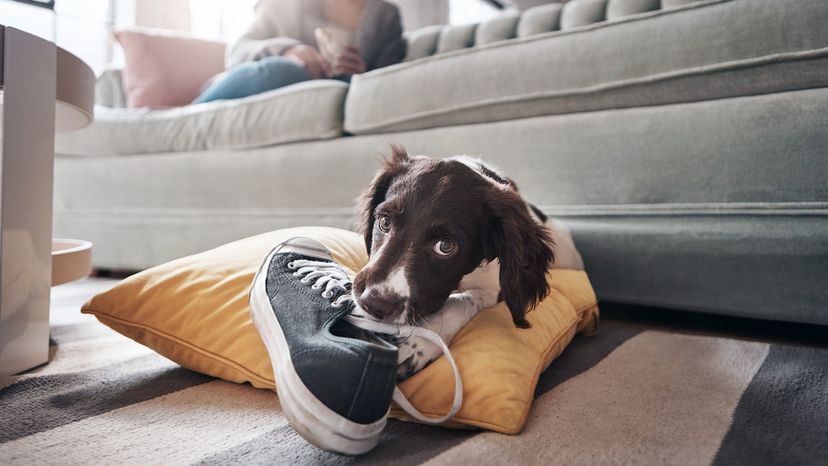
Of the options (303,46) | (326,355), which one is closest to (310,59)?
(303,46)

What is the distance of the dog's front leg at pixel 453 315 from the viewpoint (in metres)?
1.04

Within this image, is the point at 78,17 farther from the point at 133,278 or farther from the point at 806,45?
the point at 806,45

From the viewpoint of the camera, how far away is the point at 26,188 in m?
1.20

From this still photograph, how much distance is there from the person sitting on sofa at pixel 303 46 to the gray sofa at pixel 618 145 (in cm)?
31

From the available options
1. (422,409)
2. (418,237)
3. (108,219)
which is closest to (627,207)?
(418,237)

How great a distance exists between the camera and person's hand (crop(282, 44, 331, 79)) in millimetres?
3291

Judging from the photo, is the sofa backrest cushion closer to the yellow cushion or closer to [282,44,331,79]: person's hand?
[282,44,331,79]: person's hand

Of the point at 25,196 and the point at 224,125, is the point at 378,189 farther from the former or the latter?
the point at 224,125

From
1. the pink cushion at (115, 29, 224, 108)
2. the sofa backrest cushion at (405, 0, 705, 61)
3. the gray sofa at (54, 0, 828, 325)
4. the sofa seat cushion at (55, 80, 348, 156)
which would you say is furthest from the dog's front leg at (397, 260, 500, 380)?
the pink cushion at (115, 29, 224, 108)

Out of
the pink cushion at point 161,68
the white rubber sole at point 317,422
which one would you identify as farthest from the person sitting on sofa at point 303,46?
the white rubber sole at point 317,422

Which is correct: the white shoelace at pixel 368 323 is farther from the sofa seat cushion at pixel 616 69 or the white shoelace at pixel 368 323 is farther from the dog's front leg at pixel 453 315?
the sofa seat cushion at pixel 616 69

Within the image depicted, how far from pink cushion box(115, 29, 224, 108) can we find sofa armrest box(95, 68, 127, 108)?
0.14m

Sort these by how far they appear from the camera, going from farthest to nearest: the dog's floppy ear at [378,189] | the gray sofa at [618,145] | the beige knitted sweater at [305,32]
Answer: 1. the beige knitted sweater at [305,32]
2. the gray sofa at [618,145]
3. the dog's floppy ear at [378,189]

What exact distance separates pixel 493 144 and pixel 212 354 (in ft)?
4.34
